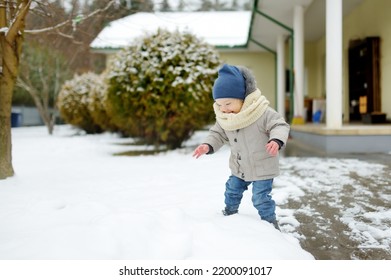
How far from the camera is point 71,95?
13969 mm

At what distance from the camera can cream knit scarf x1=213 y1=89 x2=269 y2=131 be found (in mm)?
2082

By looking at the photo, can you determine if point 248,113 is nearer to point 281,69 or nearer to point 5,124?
point 5,124

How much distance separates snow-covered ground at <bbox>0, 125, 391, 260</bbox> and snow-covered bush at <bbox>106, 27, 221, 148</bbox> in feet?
5.75

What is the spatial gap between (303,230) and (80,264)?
1.39m

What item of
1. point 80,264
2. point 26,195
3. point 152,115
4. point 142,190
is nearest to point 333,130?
point 152,115

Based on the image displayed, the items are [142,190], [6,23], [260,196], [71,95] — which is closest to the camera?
[260,196]

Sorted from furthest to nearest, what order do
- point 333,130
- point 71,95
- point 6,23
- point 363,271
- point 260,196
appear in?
point 71,95
point 333,130
point 6,23
point 260,196
point 363,271

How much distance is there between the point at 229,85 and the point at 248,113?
0.20 m

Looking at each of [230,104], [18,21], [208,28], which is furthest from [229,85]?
[208,28]

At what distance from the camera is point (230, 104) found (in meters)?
2.07

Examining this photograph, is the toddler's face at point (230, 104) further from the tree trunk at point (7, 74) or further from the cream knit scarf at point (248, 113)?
the tree trunk at point (7, 74)

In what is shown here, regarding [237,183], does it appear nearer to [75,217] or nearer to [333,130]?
[75,217]

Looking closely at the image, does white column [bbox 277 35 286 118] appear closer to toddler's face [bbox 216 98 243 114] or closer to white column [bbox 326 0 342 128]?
white column [bbox 326 0 342 128]

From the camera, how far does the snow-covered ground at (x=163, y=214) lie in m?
1.80
